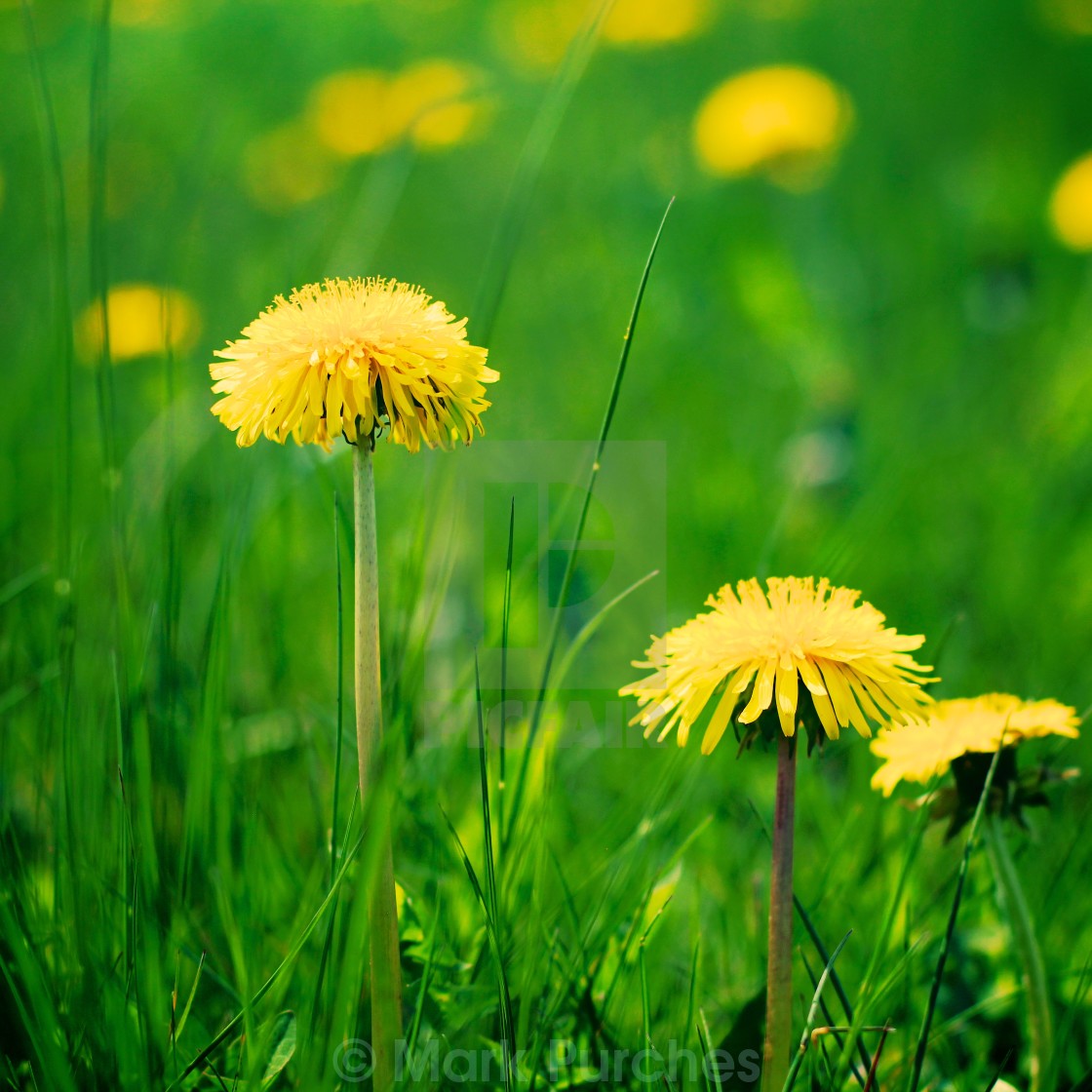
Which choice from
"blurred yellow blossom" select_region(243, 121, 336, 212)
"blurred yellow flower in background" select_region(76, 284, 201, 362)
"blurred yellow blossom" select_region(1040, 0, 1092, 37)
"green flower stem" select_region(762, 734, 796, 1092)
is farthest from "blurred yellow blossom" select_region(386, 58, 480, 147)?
"green flower stem" select_region(762, 734, 796, 1092)

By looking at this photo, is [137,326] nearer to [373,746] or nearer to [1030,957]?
[373,746]

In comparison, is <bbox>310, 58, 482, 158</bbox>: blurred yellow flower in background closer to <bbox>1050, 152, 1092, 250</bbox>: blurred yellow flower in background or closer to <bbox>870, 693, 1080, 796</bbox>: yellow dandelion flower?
<bbox>1050, 152, 1092, 250</bbox>: blurred yellow flower in background

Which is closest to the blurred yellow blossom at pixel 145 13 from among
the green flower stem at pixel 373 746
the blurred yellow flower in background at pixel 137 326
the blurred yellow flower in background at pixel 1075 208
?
the blurred yellow flower in background at pixel 137 326

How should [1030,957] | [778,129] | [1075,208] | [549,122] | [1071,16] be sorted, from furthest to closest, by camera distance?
[1071,16], [778,129], [1075,208], [549,122], [1030,957]

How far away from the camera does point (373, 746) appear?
753mm

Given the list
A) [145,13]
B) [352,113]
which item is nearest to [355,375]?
[352,113]

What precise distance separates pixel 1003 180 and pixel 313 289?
9.50ft

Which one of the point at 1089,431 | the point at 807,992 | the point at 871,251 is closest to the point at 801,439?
the point at 1089,431

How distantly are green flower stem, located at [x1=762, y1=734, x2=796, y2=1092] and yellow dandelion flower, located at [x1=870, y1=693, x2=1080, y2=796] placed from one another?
168mm

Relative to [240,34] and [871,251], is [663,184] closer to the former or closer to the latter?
[871,251]

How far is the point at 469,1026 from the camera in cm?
90

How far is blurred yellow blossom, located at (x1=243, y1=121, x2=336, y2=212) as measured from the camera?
3514 millimetres

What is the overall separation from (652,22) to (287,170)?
5.51 feet

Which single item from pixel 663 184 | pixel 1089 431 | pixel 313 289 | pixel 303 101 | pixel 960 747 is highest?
pixel 303 101
